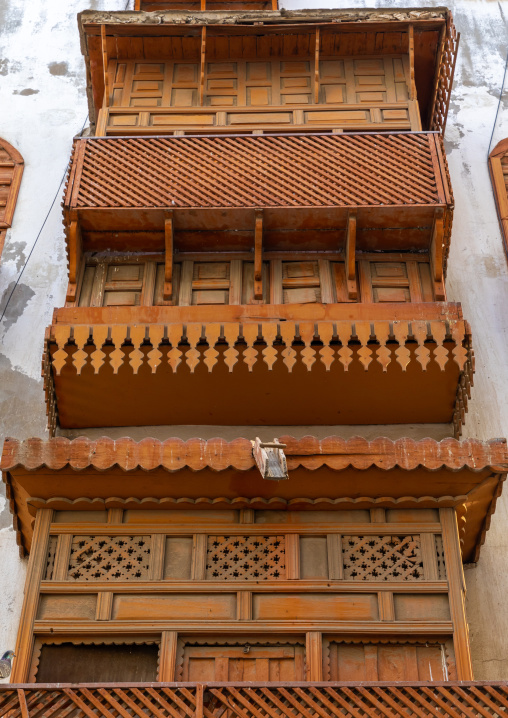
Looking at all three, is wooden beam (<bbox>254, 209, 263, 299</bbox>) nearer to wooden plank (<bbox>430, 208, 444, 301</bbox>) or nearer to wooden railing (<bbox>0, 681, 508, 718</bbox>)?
wooden plank (<bbox>430, 208, 444, 301</bbox>)

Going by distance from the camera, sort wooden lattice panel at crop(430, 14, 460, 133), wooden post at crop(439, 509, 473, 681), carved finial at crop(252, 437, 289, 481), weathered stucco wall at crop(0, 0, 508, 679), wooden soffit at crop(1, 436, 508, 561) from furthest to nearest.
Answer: wooden lattice panel at crop(430, 14, 460, 133), weathered stucco wall at crop(0, 0, 508, 679), wooden soffit at crop(1, 436, 508, 561), wooden post at crop(439, 509, 473, 681), carved finial at crop(252, 437, 289, 481)

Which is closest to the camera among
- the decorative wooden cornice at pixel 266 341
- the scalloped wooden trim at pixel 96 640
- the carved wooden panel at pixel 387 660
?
the carved wooden panel at pixel 387 660

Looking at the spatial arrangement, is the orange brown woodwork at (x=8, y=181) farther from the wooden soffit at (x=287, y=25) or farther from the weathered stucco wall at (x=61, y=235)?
the wooden soffit at (x=287, y=25)

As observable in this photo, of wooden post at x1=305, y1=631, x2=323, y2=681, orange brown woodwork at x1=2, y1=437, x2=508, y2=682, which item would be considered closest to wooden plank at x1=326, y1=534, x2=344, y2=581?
orange brown woodwork at x1=2, y1=437, x2=508, y2=682

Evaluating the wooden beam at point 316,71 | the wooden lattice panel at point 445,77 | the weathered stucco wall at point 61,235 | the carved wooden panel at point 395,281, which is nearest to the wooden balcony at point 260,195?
the carved wooden panel at point 395,281

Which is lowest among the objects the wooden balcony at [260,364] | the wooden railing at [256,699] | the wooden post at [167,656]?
the wooden railing at [256,699]

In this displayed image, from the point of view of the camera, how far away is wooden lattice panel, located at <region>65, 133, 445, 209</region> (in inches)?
433

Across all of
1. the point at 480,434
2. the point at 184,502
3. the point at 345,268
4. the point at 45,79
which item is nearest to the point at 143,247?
the point at 345,268

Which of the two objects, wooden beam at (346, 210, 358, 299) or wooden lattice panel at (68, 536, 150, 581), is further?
wooden beam at (346, 210, 358, 299)

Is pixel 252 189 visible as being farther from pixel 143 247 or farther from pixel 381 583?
pixel 381 583

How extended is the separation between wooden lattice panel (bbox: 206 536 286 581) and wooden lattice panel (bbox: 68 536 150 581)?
0.63 meters

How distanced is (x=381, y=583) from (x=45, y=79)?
1088cm

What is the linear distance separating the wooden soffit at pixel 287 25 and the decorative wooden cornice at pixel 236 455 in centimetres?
589

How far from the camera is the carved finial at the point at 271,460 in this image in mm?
8617
